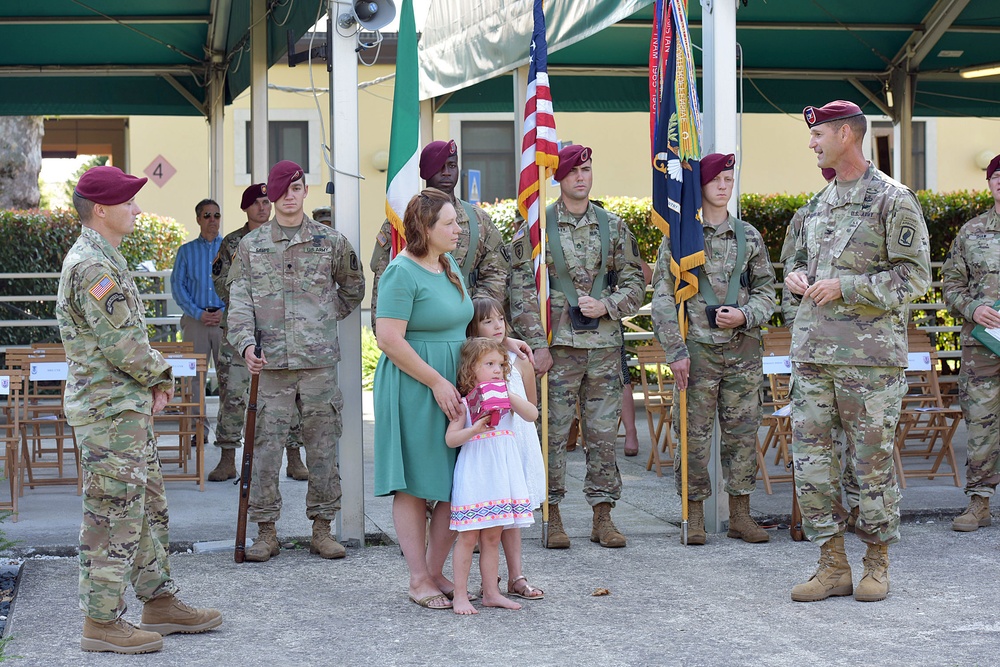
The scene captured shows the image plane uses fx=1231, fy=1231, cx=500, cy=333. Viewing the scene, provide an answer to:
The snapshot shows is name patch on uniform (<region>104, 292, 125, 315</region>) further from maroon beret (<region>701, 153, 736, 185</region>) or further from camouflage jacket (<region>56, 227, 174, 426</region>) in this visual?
maroon beret (<region>701, 153, 736, 185</region>)

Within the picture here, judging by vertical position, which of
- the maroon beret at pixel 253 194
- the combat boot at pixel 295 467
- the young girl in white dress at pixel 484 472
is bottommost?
the combat boot at pixel 295 467

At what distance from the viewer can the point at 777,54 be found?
13.5 meters

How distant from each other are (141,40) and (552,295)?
25.5 feet

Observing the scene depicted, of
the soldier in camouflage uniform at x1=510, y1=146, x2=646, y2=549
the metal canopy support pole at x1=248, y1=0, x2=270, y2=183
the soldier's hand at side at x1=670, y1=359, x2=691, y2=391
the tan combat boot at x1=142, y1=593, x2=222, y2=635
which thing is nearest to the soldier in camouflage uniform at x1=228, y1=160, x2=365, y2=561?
the soldier in camouflage uniform at x1=510, y1=146, x2=646, y2=549

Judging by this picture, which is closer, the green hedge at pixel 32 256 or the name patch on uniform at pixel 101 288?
the name patch on uniform at pixel 101 288

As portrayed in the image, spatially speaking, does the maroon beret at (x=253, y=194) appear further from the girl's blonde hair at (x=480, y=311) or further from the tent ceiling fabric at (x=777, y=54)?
the girl's blonde hair at (x=480, y=311)

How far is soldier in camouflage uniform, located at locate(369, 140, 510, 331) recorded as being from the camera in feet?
→ 21.0

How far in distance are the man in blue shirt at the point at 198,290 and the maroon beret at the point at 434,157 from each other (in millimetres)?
4220

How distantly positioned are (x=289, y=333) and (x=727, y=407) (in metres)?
2.48

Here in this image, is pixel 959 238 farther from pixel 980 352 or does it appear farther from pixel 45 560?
pixel 45 560

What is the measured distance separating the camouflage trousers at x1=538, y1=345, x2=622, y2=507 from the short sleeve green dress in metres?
1.40

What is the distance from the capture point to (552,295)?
6949 mm

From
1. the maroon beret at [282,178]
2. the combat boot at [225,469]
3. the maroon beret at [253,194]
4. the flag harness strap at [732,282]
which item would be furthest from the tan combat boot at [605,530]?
the maroon beret at [253,194]

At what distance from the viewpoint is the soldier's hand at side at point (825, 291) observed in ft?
18.0
